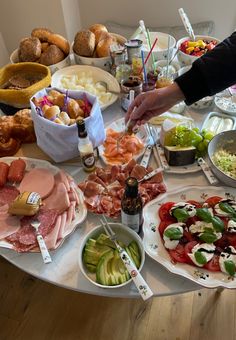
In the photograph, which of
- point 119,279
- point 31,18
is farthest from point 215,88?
point 31,18

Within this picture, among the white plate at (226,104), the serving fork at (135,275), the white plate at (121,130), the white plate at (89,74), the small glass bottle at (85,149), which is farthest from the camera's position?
the white plate at (89,74)

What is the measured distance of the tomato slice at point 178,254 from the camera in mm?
777

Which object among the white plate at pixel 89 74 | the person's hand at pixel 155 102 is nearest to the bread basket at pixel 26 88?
the white plate at pixel 89 74

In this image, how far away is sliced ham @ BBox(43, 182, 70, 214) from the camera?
35.5 inches

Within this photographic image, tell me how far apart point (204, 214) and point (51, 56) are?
98 centimetres

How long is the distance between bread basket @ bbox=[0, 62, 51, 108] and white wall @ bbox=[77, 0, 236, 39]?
3.28 ft

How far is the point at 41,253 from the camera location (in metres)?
0.81

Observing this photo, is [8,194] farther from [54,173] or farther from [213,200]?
[213,200]

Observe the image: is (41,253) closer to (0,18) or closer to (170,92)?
(170,92)

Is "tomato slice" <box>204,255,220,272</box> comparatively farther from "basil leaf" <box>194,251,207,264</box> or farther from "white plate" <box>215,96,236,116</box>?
"white plate" <box>215,96,236,116</box>

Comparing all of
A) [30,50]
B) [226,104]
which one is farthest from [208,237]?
[30,50]

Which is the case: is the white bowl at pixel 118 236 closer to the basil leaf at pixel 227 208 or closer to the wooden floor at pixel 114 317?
the basil leaf at pixel 227 208

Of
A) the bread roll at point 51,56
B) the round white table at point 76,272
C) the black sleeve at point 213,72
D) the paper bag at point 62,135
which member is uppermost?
the black sleeve at point 213,72

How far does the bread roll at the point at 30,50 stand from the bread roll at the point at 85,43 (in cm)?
17
